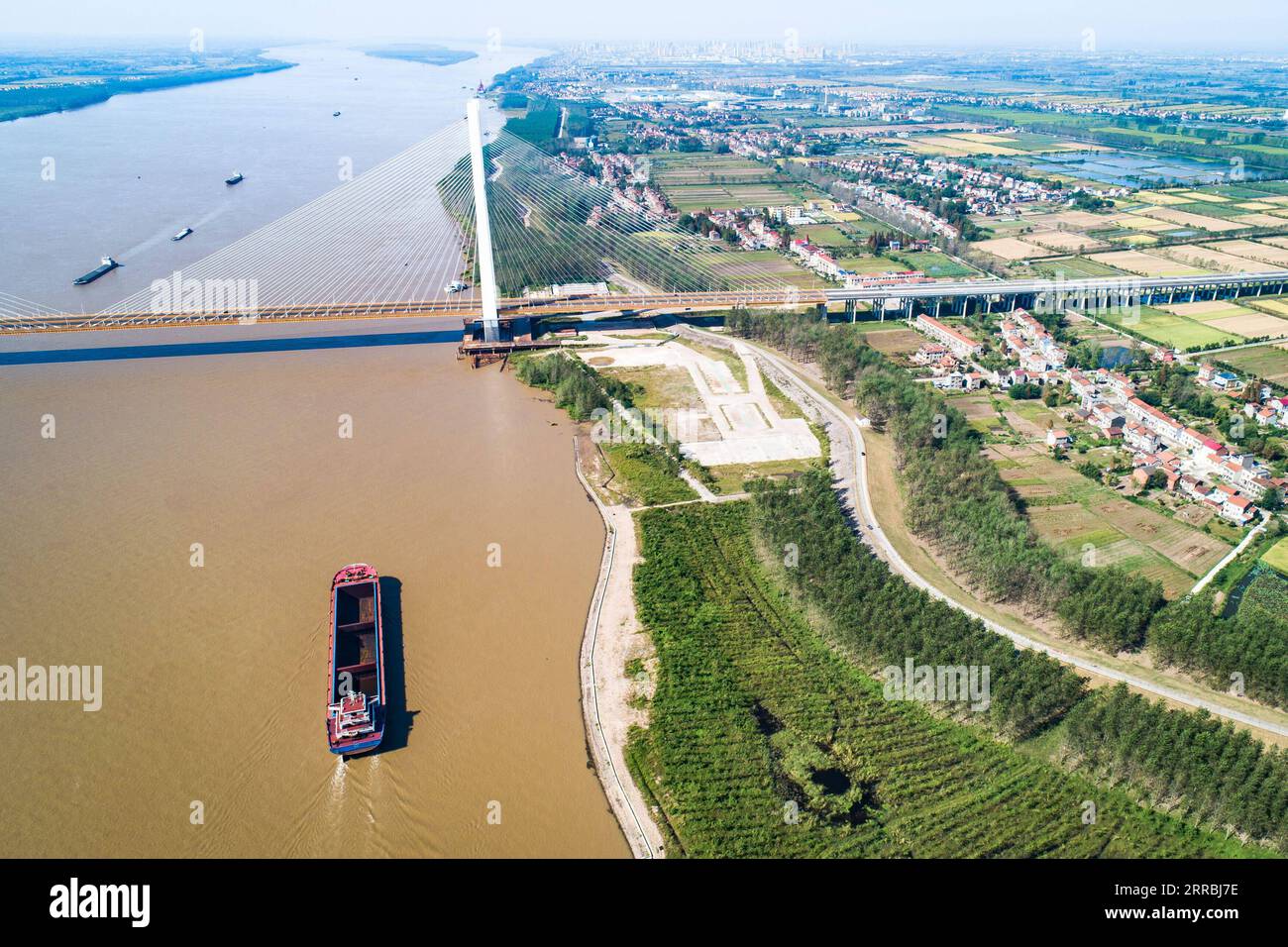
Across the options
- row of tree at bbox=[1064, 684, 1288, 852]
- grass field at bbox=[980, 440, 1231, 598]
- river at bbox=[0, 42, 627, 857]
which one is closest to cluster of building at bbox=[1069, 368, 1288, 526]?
grass field at bbox=[980, 440, 1231, 598]

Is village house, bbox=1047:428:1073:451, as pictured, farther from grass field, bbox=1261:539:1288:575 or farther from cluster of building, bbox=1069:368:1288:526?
grass field, bbox=1261:539:1288:575

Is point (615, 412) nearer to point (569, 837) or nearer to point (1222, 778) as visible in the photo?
point (569, 837)

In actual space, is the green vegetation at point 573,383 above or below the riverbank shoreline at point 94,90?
below

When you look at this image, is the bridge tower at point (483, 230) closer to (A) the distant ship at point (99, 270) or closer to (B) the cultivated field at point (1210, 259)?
(A) the distant ship at point (99, 270)

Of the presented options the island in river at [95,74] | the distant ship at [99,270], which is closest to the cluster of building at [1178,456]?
the distant ship at [99,270]

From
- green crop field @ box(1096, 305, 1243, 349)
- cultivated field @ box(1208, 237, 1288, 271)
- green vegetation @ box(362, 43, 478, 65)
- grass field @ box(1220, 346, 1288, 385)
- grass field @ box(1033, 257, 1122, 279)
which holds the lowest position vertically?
grass field @ box(1220, 346, 1288, 385)
